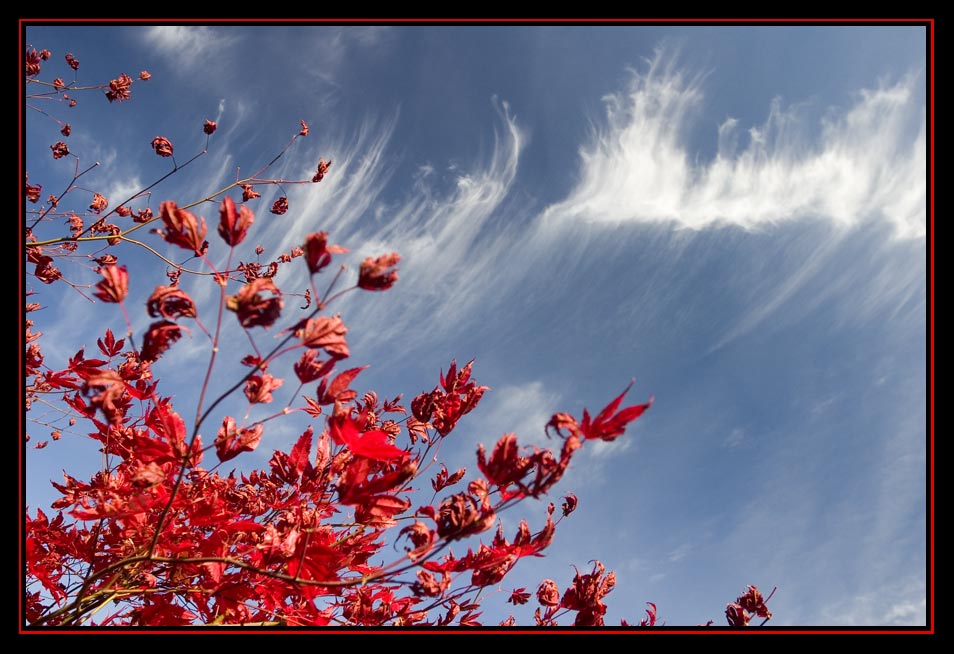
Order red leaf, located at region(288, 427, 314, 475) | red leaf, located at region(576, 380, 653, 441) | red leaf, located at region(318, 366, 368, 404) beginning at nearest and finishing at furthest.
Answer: red leaf, located at region(576, 380, 653, 441)
red leaf, located at region(318, 366, 368, 404)
red leaf, located at region(288, 427, 314, 475)

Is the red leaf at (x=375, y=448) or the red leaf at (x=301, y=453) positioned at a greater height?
the red leaf at (x=301, y=453)

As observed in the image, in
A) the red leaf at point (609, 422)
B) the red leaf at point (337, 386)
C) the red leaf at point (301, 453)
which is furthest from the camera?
the red leaf at point (301, 453)

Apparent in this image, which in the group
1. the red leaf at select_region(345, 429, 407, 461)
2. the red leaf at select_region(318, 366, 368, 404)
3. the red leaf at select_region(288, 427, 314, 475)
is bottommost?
the red leaf at select_region(345, 429, 407, 461)

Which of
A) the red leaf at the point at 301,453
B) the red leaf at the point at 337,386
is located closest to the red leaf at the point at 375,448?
the red leaf at the point at 337,386

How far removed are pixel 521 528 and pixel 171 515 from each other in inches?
74.2

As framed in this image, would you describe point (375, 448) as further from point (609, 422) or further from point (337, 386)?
point (609, 422)

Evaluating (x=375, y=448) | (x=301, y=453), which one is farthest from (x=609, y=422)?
(x=301, y=453)

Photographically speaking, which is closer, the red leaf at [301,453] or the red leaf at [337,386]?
the red leaf at [337,386]

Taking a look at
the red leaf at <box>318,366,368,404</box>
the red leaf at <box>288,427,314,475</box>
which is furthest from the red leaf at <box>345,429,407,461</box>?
the red leaf at <box>288,427,314,475</box>

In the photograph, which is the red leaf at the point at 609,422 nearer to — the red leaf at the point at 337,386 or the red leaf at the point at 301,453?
the red leaf at the point at 337,386

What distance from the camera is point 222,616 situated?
2299mm

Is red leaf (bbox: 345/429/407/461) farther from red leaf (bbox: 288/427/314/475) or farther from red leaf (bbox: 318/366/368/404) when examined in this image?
red leaf (bbox: 288/427/314/475)

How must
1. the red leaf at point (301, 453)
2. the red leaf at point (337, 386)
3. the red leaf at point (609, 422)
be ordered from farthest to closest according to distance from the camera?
the red leaf at point (301, 453), the red leaf at point (337, 386), the red leaf at point (609, 422)
